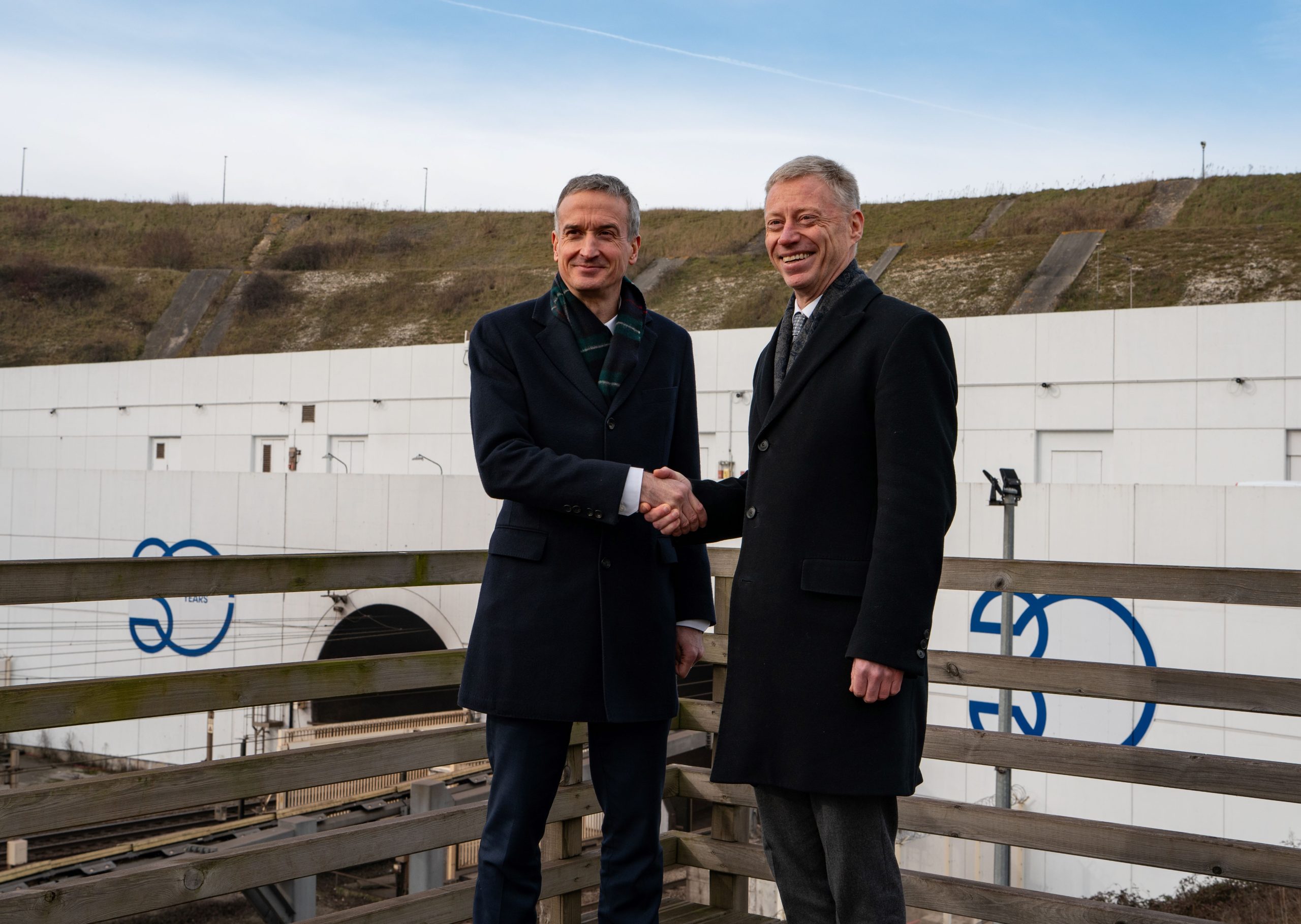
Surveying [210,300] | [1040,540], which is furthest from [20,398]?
[1040,540]

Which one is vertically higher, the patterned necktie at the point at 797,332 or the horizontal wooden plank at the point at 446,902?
the patterned necktie at the point at 797,332

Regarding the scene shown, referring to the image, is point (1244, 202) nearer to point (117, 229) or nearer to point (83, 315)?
point (83, 315)

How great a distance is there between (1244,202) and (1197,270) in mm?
16177

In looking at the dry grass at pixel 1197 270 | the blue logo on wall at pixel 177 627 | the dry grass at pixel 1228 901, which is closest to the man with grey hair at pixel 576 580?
the dry grass at pixel 1228 901

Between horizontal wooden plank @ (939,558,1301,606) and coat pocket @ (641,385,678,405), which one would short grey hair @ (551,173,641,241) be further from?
horizontal wooden plank @ (939,558,1301,606)

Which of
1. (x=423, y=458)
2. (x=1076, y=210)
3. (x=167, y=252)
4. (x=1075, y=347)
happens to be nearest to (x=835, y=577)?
(x=1075, y=347)

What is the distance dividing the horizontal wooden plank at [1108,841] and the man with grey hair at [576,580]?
36cm

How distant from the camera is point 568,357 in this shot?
2387mm

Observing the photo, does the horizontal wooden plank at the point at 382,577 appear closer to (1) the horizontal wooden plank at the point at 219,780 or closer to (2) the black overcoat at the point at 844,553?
(1) the horizontal wooden plank at the point at 219,780

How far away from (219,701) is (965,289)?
29.6 metres

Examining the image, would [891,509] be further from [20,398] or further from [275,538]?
[20,398]

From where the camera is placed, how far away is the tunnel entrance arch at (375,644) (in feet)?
61.7

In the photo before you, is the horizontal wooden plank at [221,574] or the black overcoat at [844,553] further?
the horizontal wooden plank at [221,574]

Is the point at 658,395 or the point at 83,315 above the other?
the point at 83,315
